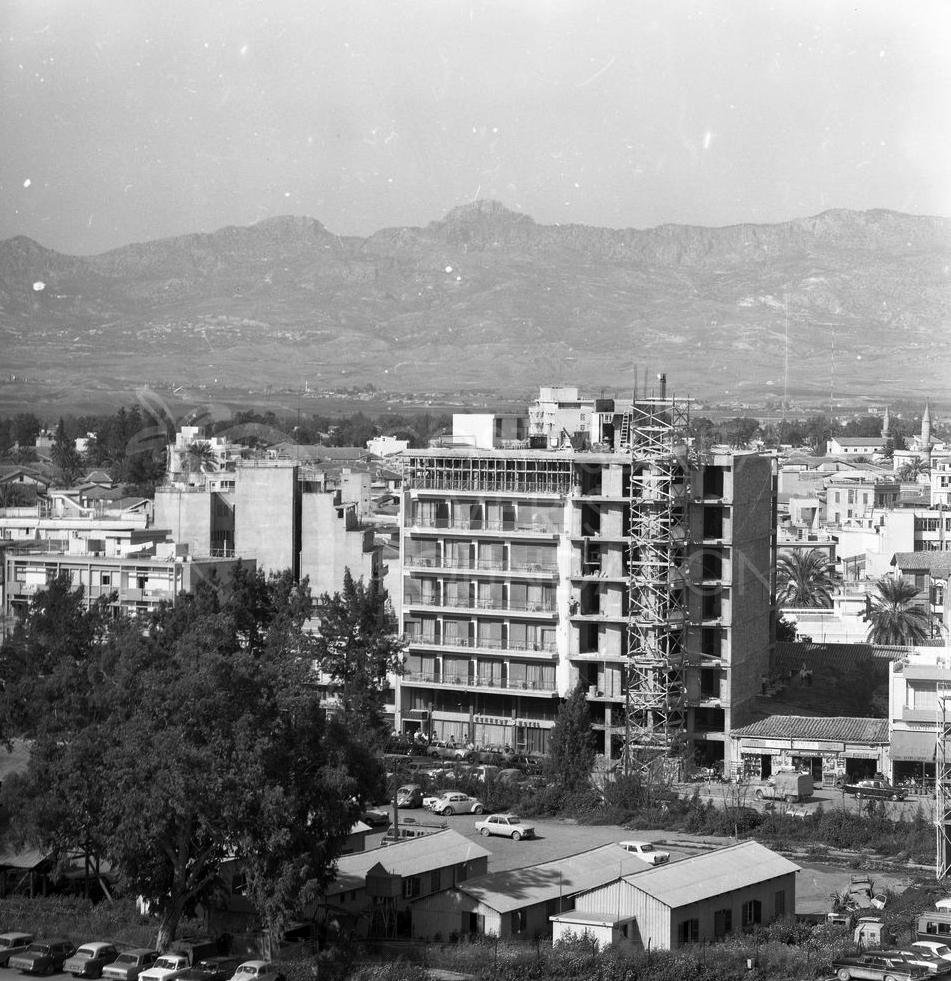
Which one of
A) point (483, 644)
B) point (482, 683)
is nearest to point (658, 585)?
point (483, 644)

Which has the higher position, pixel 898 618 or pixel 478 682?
pixel 898 618

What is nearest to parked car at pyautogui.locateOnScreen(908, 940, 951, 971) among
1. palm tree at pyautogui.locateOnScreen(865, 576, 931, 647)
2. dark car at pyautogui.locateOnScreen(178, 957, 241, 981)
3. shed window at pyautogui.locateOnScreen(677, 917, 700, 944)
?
shed window at pyautogui.locateOnScreen(677, 917, 700, 944)

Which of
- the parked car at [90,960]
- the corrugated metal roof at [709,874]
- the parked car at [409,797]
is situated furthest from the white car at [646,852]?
the parked car at [90,960]

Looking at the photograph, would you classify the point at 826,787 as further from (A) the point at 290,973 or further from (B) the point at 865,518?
(B) the point at 865,518

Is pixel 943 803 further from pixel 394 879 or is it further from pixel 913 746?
pixel 394 879

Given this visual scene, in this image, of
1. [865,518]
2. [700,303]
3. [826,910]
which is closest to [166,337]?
[700,303]

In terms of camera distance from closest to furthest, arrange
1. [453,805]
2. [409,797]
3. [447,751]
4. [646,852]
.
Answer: [646,852]
[453,805]
[409,797]
[447,751]

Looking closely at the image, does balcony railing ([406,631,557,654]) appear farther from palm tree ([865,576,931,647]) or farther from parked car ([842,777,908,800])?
palm tree ([865,576,931,647])
